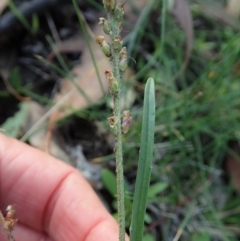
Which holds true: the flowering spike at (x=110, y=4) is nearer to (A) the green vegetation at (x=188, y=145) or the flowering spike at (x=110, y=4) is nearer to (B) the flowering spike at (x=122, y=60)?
(B) the flowering spike at (x=122, y=60)

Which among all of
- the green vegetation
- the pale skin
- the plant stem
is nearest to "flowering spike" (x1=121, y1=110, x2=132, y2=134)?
the plant stem

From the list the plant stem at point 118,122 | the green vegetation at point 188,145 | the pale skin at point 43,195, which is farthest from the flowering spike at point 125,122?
the green vegetation at point 188,145

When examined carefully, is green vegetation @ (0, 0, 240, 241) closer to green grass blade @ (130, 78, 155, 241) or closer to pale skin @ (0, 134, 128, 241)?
pale skin @ (0, 134, 128, 241)

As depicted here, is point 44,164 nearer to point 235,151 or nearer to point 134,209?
point 134,209

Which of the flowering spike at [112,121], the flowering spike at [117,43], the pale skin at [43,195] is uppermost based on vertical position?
the flowering spike at [117,43]

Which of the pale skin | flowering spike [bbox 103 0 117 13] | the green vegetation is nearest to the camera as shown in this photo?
flowering spike [bbox 103 0 117 13]

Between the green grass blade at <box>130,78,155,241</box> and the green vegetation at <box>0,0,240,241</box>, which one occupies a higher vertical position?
the green grass blade at <box>130,78,155,241</box>

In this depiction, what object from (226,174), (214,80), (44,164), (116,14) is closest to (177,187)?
(226,174)

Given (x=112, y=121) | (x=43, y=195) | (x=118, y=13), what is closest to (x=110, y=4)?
(x=118, y=13)
